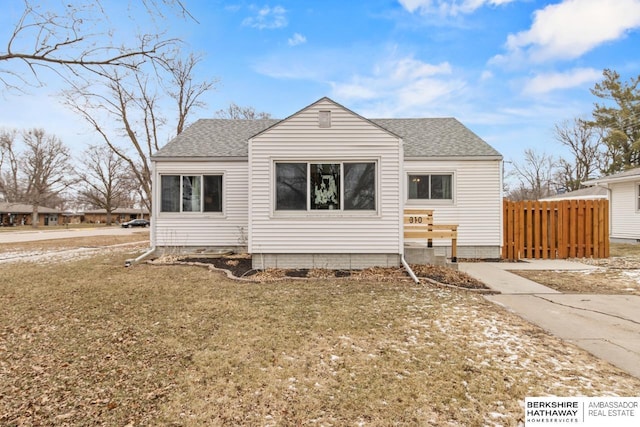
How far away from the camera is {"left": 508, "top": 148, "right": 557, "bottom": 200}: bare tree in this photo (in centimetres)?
4203

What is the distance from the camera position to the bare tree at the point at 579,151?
33844 millimetres

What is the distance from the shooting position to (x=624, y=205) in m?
14.9

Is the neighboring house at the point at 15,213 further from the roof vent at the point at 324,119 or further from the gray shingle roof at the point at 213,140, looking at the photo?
the roof vent at the point at 324,119

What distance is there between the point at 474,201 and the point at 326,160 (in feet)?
19.1

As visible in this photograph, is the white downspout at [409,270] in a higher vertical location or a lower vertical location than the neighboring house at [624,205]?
lower

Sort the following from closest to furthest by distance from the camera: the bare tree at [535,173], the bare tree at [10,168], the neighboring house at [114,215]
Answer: the bare tree at [535,173]
the bare tree at [10,168]
the neighboring house at [114,215]

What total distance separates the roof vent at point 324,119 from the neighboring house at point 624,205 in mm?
15077

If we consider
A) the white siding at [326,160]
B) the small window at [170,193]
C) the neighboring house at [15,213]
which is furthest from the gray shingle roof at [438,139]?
the neighboring house at [15,213]

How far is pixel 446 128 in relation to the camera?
12.5 metres

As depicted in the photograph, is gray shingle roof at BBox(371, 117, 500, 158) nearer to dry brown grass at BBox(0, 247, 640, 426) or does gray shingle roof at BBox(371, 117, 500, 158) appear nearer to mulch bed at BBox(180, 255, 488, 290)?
mulch bed at BBox(180, 255, 488, 290)

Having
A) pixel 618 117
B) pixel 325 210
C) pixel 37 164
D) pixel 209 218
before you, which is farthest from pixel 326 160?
pixel 37 164

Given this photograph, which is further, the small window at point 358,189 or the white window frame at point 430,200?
the white window frame at point 430,200

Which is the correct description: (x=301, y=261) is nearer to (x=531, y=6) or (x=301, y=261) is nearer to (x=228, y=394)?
(x=228, y=394)

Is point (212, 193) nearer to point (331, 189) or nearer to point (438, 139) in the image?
point (331, 189)
